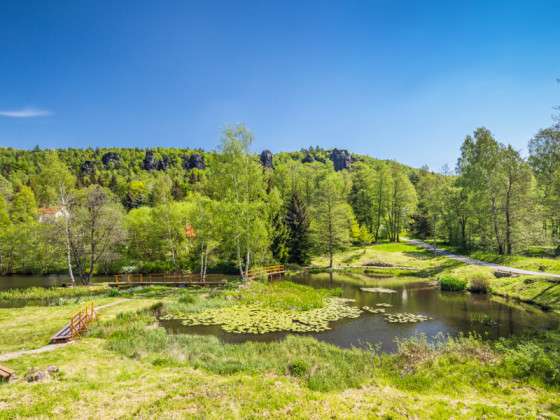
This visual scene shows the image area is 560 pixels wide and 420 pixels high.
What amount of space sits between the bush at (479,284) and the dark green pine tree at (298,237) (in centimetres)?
2318

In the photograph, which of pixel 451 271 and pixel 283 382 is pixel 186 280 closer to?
pixel 283 382

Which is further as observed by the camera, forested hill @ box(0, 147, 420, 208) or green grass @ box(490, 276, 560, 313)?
forested hill @ box(0, 147, 420, 208)

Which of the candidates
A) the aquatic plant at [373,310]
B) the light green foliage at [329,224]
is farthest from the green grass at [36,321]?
the light green foliage at [329,224]

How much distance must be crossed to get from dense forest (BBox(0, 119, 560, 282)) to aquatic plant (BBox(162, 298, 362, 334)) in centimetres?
925

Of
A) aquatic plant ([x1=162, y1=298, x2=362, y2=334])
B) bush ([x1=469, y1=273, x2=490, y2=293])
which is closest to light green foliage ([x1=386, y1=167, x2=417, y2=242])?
bush ([x1=469, y1=273, x2=490, y2=293])

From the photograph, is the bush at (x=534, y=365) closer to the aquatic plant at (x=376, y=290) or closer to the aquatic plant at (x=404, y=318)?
the aquatic plant at (x=404, y=318)

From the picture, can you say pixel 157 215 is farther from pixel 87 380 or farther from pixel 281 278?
pixel 87 380

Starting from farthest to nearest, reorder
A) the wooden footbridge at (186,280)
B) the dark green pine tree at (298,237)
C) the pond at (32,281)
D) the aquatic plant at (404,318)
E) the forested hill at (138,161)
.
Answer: the forested hill at (138,161)
the dark green pine tree at (298,237)
the pond at (32,281)
the wooden footbridge at (186,280)
the aquatic plant at (404,318)

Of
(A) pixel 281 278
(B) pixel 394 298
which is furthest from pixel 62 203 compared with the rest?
(B) pixel 394 298

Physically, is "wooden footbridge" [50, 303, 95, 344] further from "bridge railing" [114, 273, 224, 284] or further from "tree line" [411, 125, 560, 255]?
"tree line" [411, 125, 560, 255]

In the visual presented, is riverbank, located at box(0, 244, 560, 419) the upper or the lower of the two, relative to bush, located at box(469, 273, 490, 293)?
upper

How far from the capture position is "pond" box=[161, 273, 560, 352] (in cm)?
1659

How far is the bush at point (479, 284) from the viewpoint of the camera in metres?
27.6

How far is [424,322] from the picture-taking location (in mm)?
19484
